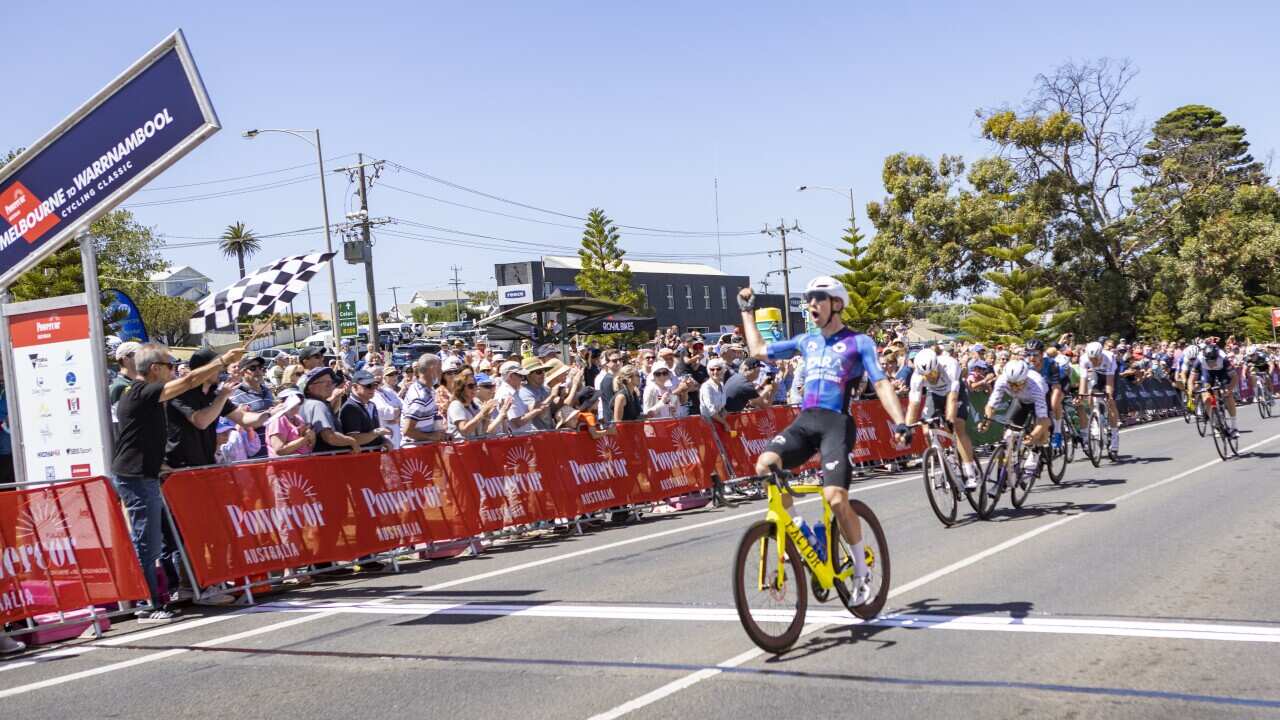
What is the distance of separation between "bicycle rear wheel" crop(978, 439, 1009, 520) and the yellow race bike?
529 cm

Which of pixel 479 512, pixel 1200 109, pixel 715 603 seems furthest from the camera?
pixel 1200 109

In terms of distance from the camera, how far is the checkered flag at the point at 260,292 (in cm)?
982

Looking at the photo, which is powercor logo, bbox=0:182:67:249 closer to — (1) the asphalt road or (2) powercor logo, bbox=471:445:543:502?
(1) the asphalt road

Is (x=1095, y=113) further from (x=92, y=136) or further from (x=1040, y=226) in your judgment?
(x=92, y=136)

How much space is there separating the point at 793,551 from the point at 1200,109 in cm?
8559

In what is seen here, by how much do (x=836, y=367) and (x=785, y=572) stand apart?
131 centimetres

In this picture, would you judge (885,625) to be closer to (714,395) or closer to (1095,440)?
(714,395)

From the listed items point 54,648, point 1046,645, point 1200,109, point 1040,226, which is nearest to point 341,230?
point 1040,226

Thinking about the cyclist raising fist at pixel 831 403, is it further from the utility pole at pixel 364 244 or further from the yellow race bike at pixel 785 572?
the utility pole at pixel 364 244

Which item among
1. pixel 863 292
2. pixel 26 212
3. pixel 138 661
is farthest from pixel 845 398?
pixel 863 292

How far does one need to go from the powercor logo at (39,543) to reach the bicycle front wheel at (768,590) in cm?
535

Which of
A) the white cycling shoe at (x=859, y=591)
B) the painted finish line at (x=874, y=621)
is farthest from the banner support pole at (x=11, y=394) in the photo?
the white cycling shoe at (x=859, y=591)

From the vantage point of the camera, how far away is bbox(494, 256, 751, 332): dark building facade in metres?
83.1

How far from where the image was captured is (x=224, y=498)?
31.7 ft
